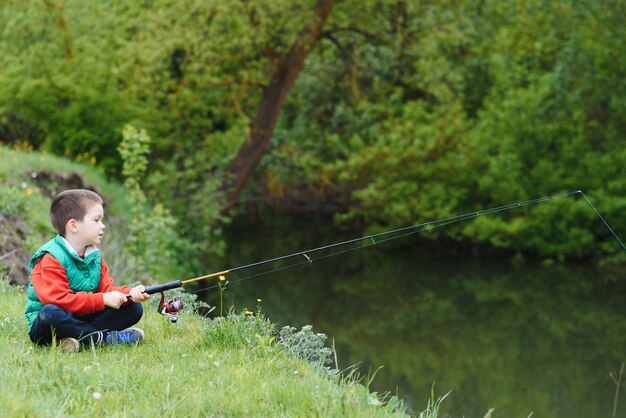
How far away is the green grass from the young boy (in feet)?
0.38

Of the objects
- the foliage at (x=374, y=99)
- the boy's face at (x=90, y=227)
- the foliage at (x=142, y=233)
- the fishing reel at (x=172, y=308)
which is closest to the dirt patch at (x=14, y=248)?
the foliage at (x=142, y=233)

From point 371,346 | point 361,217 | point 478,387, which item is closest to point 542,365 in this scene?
point 478,387

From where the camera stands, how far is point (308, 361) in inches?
185

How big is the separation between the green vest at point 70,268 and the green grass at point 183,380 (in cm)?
21

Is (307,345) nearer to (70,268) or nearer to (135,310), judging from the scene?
(135,310)

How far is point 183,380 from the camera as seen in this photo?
4.04 meters

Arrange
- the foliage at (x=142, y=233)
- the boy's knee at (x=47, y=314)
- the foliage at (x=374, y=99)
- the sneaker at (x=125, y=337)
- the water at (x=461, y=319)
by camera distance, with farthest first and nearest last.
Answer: the foliage at (x=374, y=99)
the foliage at (x=142, y=233)
the water at (x=461, y=319)
the sneaker at (x=125, y=337)
the boy's knee at (x=47, y=314)

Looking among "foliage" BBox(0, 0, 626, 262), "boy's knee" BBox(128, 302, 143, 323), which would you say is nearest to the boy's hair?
"boy's knee" BBox(128, 302, 143, 323)

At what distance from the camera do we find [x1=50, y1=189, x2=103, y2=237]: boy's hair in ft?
15.8

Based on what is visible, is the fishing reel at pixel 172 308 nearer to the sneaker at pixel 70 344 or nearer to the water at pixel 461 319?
the sneaker at pixel 70 344

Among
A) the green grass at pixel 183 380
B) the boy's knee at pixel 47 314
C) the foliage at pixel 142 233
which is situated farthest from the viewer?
the foliage at pixel 142 233

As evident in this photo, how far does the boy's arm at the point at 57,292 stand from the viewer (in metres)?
4.67

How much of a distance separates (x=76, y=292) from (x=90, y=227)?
386 mm

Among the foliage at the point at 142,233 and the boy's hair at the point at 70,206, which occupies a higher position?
the boy's hair at the point at 70,206
